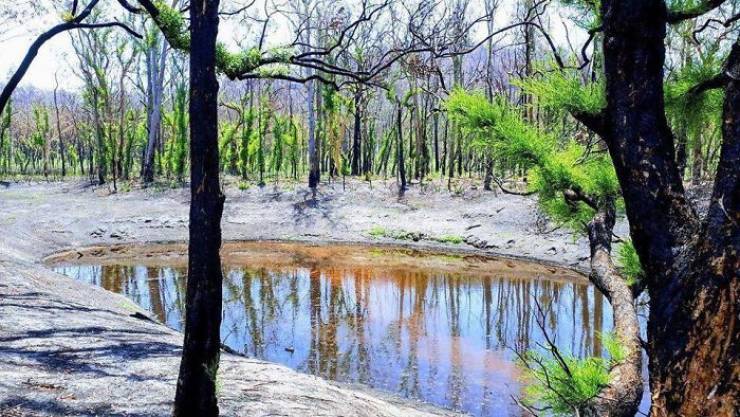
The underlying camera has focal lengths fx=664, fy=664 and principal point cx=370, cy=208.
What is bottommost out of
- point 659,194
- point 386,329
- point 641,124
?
point 386,329

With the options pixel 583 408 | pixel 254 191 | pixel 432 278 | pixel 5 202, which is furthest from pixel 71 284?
pixel 5 202

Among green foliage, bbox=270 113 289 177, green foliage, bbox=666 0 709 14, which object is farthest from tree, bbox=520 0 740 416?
green foliage, bbox=270 113 289 177

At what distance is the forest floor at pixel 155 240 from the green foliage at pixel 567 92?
1.18m

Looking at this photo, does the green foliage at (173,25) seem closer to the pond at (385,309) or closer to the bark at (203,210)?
the pond at (385,309)

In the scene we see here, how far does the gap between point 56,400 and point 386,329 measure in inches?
233

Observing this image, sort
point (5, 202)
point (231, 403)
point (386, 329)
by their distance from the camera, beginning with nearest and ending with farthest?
point (231, 403)
point (386, 329)
point (5, 202)

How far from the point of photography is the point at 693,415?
1.50m

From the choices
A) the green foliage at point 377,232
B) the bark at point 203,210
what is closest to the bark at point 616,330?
the bark at point 203,210

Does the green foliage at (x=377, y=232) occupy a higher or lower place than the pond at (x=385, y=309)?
higher

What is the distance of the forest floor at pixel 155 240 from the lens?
4109mm

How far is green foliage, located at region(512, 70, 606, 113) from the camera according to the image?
6.64ft

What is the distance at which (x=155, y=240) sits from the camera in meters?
16.5

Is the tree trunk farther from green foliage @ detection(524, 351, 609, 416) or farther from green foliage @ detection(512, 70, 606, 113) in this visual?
green foliage @ detection(524, 351, 609, 416)

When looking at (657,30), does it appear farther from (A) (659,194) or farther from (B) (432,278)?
(B) (432,278)
